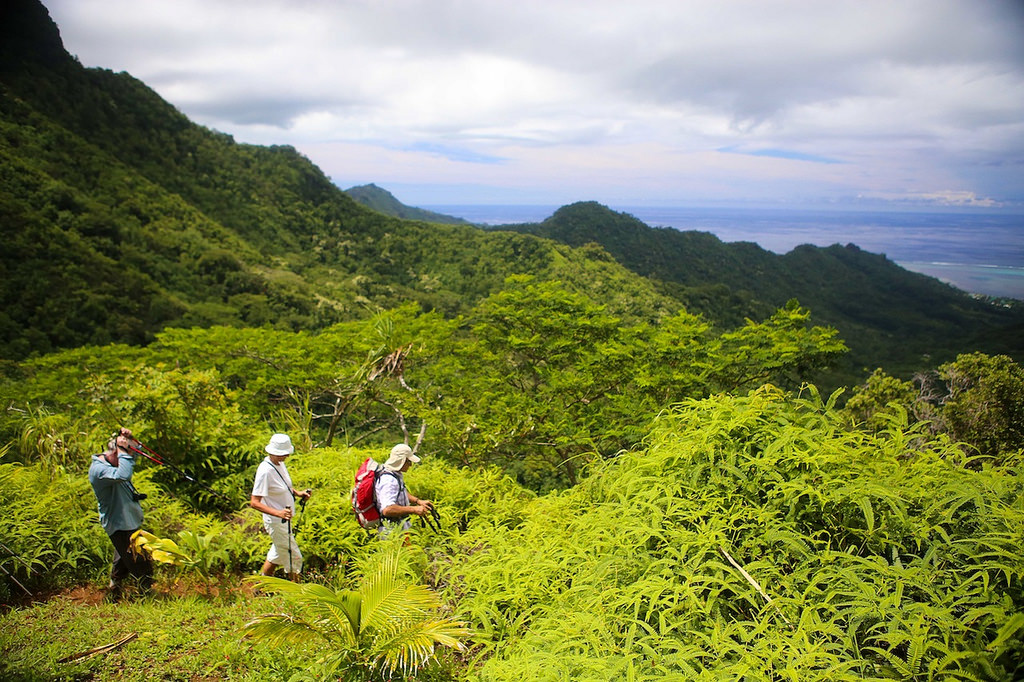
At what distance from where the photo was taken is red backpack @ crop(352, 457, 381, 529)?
13.5 feet

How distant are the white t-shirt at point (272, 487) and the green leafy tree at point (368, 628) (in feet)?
4.94

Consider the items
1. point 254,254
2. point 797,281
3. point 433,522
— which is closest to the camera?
point 433,522

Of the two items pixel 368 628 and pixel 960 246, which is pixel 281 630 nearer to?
pixel 368 628

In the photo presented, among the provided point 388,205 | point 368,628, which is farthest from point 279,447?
point 388,205

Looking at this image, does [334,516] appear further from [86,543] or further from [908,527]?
[908,527]

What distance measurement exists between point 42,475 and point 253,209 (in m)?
82.7

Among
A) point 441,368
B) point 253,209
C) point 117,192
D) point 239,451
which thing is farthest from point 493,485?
point 253,209

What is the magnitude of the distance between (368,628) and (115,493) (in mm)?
2964

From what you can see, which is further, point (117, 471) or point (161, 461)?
point (161, 461)

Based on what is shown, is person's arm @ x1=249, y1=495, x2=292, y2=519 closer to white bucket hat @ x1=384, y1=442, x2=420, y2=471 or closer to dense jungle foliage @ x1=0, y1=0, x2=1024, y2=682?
dense jungle foliage @ x1=0, y1=0, x2=1024, y2=682

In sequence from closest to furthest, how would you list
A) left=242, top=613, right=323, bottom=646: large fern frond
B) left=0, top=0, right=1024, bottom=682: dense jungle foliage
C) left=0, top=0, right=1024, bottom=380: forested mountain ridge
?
left=0, top=0, right=1024, bottom=682: dense jungle foliage, left=242, top=613, right=323, bottom=646: large fern frond, left=0, top=0, right=1024, bottom=380: forested mountain ridge

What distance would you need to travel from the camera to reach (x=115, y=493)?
4.25 metres

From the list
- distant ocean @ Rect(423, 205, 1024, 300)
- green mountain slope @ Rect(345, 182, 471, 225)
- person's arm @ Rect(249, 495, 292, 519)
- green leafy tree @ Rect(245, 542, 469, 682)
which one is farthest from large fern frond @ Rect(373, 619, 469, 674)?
green mountain slope @ Rect(345, 182, 471, 225)

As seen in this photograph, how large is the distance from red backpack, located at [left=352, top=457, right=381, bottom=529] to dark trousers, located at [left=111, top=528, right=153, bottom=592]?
6.32ft
